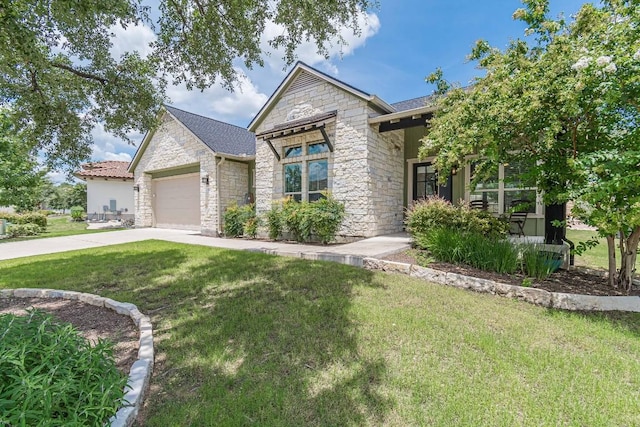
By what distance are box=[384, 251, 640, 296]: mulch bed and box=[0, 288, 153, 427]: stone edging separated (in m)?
4.53

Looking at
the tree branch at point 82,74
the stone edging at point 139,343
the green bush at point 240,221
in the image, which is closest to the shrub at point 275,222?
the green bush at point 240,221

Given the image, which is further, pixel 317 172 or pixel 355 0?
pixel 317 172

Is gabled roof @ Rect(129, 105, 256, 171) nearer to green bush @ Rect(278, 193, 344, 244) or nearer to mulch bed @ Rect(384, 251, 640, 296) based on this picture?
green bush @ Rect(278, 193, 344, 244)

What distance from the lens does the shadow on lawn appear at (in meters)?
2.05

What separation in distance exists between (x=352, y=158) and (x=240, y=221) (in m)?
5.29

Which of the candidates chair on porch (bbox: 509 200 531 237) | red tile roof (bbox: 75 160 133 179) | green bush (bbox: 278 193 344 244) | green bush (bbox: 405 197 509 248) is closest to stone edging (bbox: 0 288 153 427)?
green bush (bbox: 278 193 344 244)

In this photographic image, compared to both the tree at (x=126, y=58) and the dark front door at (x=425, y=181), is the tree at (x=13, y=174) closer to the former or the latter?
the tree at (x=126, y=58)

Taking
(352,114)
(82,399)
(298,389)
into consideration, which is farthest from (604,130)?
(82,399)

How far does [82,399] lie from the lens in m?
1.82

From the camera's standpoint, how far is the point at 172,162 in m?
14.6

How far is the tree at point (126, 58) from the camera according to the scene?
5.27 meters

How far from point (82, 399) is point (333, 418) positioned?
5.44 ft

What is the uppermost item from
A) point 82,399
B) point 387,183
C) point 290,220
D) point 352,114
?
point 352,114

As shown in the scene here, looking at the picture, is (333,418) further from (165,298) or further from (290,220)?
(290,220)
